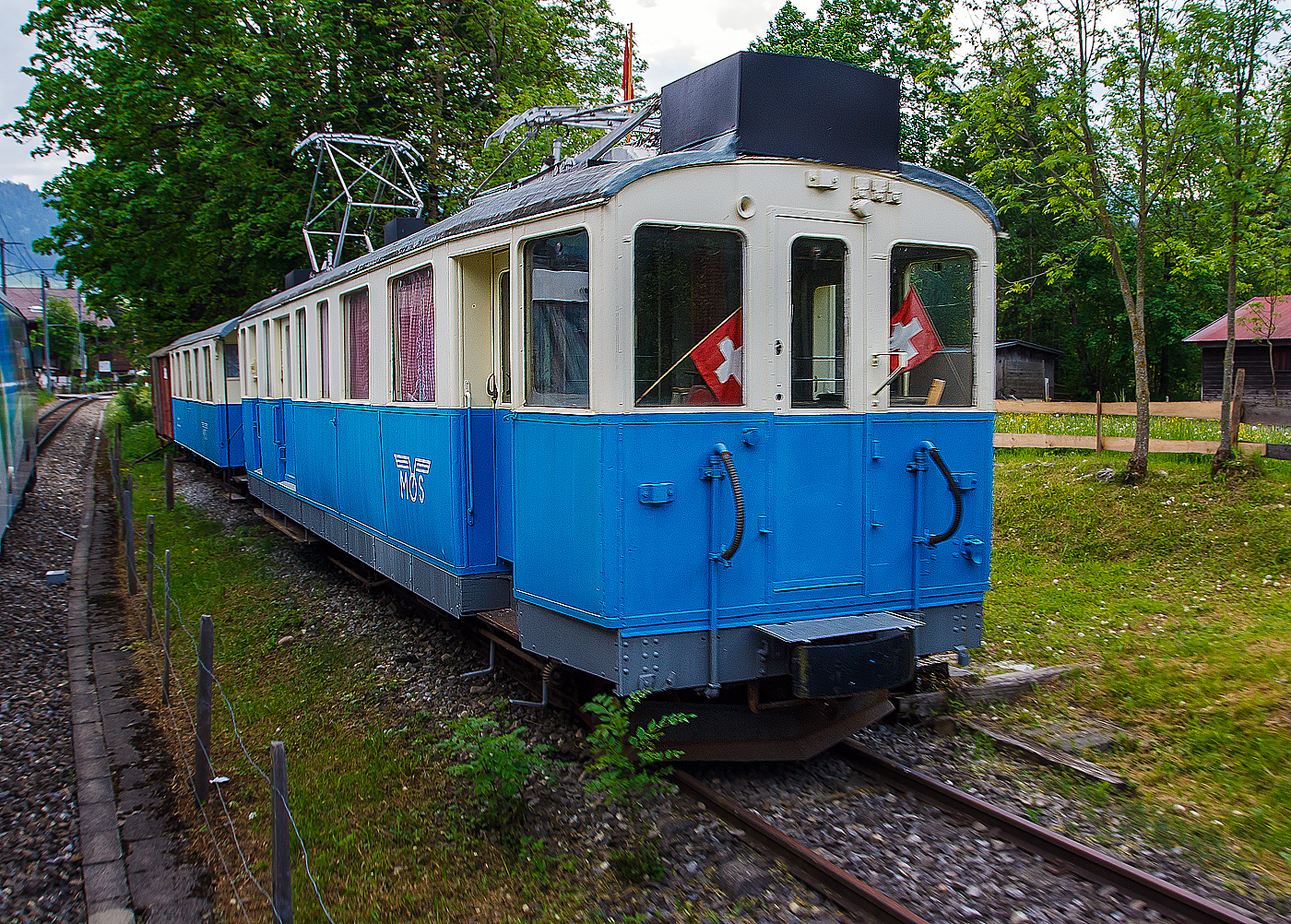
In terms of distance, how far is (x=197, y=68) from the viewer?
63.3 feet

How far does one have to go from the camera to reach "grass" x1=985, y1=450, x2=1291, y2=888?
16.4ft

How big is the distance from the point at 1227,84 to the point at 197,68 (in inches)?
716

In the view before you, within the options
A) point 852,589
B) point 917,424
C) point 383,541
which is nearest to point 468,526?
point 383,541

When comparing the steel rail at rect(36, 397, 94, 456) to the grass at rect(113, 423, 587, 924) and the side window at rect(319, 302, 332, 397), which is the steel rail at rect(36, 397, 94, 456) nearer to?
the side window at rect(319, 302, 332, 397)

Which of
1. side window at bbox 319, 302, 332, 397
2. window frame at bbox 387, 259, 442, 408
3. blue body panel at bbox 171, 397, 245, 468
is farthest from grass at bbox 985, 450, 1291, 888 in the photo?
blue body panel at bbox 171, 397, 245, 468

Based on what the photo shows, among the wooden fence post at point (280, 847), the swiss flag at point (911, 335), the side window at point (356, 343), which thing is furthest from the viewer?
the side window at point (356, 343)

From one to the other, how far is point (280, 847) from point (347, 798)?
1746 mm

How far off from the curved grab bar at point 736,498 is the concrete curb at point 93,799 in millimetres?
3009

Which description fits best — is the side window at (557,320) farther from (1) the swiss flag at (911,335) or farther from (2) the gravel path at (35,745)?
(2) the gravel path at (35,745)

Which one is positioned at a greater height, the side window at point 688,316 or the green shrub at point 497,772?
the side window at point 688,316

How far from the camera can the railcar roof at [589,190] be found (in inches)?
181

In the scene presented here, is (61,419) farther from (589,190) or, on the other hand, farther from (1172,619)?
(1172,619)

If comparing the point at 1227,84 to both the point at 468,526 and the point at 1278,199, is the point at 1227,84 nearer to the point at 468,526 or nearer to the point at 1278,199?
the point at 1278,199

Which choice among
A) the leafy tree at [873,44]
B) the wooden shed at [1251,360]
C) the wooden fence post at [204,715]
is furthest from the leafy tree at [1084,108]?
the leafy tree at [873,44]
